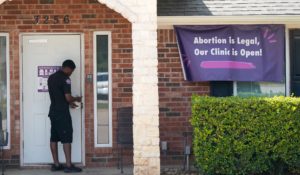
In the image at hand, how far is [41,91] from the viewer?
11203 mm

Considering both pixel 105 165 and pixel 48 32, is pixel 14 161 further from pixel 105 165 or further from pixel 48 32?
pixel 48 32

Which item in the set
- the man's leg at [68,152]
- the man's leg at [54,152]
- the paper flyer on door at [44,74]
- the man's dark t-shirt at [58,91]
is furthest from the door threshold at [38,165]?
the paper flyer on door at [44,74]

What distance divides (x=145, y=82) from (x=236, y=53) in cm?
216

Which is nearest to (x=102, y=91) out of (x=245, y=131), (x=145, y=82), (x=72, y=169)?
(x=72, y=169)

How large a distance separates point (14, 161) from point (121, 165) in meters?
1.96

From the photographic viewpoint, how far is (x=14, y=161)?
1111cm

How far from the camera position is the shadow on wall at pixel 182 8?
10531mm

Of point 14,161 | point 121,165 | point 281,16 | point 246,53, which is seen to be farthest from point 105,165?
point 281,16

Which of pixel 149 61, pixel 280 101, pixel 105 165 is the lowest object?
pixel 105 165

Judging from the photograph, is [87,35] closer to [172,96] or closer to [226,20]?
[172,96]

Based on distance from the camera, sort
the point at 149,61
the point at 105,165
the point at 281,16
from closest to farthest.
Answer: the point at 149,61
the point at 281,16
the point at 105,165

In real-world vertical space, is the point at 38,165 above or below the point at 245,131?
below

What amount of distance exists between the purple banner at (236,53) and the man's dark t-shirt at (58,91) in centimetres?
204

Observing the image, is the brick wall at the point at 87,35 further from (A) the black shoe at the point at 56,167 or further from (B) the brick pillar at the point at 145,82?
(B) the brick pillar at the point at 145,82
